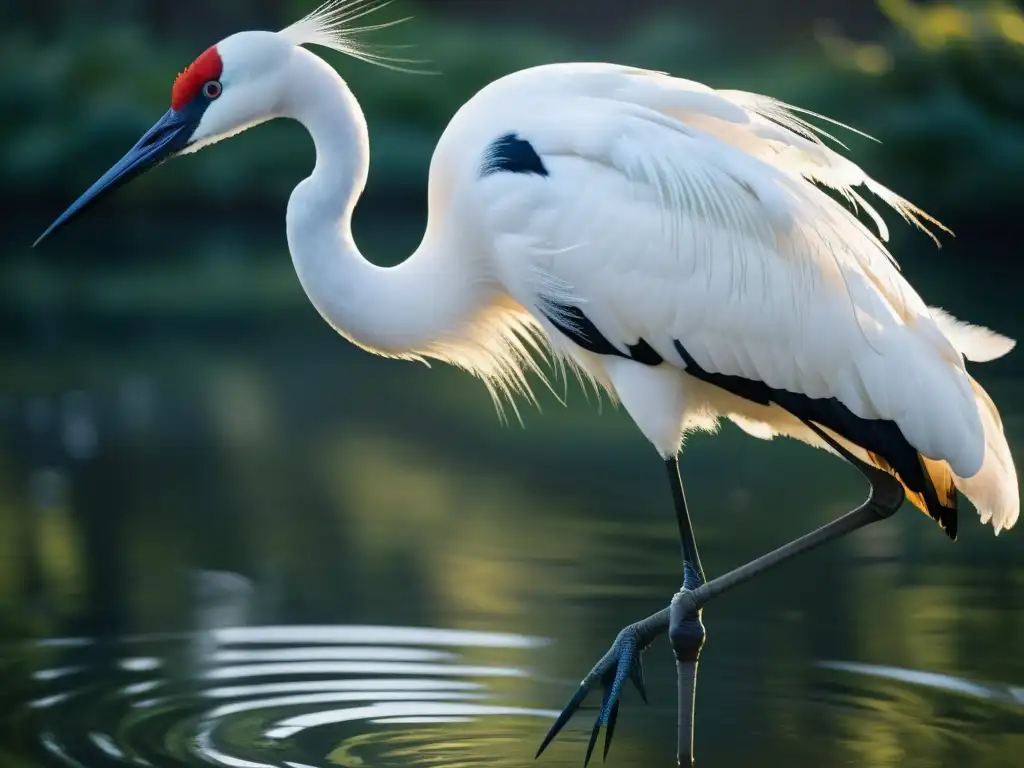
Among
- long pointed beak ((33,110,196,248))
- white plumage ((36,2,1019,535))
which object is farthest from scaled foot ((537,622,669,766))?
long pointed beak ((33,110,196,248))

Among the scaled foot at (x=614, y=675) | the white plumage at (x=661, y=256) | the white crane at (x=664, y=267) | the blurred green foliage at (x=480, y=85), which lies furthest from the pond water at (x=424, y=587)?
the blurred green foliage at (x=480, y=85)

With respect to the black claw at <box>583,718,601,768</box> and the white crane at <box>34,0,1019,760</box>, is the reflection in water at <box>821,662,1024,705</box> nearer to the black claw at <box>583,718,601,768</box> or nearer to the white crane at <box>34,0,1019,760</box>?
the white crane at <box>34,0,1019,760</box>

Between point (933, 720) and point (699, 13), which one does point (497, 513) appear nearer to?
point (933, 720)

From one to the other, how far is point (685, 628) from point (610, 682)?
0.24m

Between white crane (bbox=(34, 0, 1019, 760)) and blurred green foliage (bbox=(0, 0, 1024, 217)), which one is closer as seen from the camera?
white crane (bbox=(34, 0, 1019, 760))

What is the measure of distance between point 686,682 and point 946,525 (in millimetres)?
766

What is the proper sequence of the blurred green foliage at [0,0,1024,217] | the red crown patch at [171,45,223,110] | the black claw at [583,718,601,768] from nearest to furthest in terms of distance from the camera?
the black claw at [583,718,601,768] < the red crown patch at [171,45,223,110] < the blurred green foliage at [0,0,1024,217]

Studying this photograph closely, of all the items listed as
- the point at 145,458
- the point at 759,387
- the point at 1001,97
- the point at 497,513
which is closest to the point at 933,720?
the point at 759,387

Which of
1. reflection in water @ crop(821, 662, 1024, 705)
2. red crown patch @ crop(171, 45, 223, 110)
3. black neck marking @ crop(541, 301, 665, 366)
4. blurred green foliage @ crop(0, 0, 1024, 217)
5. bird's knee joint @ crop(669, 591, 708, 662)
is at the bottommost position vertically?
reflection in water @ crop(821, 662, 1024, 705)

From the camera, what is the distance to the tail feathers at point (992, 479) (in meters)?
4.65

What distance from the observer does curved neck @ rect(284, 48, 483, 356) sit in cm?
479

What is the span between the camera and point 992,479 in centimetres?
465

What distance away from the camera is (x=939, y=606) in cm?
599

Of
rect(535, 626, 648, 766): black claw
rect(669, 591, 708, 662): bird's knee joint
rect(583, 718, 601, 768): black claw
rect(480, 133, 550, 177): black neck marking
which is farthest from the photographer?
rect(669, 591, 708, 662): bird's knee joint
